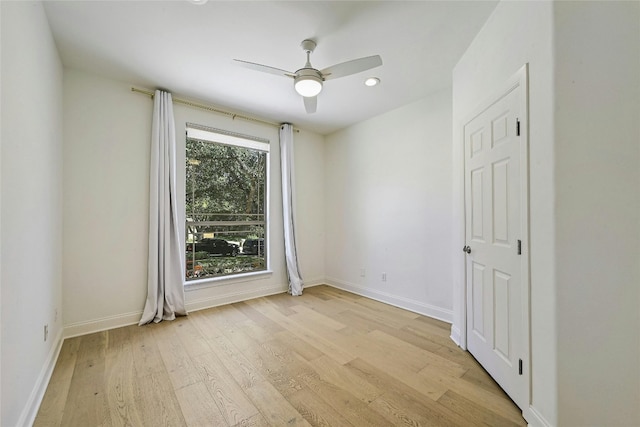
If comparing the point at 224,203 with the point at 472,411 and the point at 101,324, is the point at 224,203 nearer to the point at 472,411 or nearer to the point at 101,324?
the point at 101,324

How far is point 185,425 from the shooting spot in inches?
59.6

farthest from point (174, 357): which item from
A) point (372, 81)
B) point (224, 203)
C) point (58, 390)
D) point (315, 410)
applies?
point (372, 81)

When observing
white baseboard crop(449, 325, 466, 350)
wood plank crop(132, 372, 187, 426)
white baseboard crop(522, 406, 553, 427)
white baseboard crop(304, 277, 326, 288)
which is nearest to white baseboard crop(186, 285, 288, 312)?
white baseboard crop(304, 277, 326, 288)

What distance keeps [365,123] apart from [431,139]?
120 cm

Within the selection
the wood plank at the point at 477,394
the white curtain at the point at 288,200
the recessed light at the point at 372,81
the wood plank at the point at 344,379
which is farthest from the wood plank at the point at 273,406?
the recessed light at the point at 372,81

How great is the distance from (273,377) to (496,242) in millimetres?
1928

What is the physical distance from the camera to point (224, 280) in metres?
3.67

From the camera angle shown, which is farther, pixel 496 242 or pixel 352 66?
pixel 352 66

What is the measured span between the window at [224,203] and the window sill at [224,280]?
98 mm

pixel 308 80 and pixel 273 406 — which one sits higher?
pixel 308 80

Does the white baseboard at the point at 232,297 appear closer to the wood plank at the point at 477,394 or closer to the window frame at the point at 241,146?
the window frame at the point at 241,146

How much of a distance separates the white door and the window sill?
2.81m

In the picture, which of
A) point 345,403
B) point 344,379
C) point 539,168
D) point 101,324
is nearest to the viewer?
point 539,168

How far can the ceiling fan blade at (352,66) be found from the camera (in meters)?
2.00
